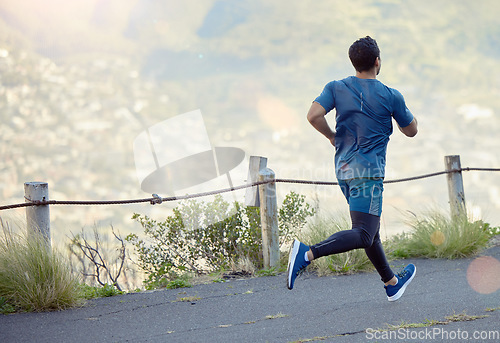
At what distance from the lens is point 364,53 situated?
4.16 meters

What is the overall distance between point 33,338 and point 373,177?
3099mm

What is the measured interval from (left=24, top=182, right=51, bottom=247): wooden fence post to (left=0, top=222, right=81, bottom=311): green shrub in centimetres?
19

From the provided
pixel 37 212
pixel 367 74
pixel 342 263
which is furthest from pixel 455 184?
pixel 37 212

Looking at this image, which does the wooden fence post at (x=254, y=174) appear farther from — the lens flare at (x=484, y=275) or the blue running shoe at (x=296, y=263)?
the blue running shoe at (x=296, y=263)

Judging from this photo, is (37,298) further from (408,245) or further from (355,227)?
(408,245)

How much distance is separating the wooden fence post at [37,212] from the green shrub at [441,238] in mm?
5005

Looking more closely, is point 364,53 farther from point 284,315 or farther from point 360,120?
point 284,315

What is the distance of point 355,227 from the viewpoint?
4176 millimetres

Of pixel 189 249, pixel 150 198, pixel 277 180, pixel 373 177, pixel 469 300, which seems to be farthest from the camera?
pixel 189 249

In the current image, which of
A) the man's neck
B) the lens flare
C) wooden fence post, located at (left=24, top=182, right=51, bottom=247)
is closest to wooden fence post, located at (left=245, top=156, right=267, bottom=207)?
wooden fence post, located at (left=24, top=182, right=51, bottom=247)

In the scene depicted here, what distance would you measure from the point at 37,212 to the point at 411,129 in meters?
4.00

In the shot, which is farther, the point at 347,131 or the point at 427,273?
the point at 427,273

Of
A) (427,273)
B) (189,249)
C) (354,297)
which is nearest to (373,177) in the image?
(354,297)

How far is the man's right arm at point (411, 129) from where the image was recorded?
4402 millimetres
